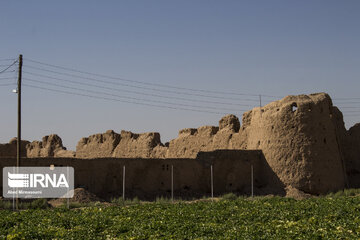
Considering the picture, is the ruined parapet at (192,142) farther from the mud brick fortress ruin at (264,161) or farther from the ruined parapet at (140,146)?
the mud brick fortress ruin at (264,161)

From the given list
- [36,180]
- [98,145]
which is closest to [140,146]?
[98,145]

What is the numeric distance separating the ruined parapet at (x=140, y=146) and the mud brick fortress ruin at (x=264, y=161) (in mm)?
5185

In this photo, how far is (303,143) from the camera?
2781 cm

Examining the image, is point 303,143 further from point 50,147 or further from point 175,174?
point 50,147

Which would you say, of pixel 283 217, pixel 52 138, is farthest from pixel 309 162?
pixel 52 138

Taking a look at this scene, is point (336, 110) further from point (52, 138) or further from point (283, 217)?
point (52, 138)

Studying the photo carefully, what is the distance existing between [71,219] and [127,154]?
21030mm

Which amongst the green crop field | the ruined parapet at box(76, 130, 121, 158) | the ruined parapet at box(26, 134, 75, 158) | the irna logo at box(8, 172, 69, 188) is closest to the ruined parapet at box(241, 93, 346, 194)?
the green crop field

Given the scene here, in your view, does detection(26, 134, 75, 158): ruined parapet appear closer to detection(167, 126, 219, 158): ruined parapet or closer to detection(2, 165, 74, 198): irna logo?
detection(167, 126, 219, 158): ruined parapet

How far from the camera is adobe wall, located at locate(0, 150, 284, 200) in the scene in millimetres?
25016

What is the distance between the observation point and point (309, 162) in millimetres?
27609

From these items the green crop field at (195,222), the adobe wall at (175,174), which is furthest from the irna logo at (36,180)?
the green crop field at (195,222)

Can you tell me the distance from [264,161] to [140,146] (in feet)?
35.3

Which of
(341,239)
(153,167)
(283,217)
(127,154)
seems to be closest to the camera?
(341,239)
